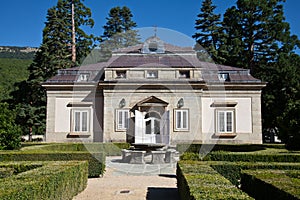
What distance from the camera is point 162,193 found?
31.2 feet

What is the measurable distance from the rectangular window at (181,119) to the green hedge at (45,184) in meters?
15.2

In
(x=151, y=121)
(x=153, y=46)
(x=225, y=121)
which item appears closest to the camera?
(x=151, y=121)

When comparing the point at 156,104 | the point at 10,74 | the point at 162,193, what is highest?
the point at 10,74

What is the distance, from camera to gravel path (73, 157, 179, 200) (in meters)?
8.94

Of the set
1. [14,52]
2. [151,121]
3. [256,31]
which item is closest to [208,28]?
[256,31]

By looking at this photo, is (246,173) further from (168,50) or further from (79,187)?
(168,50)

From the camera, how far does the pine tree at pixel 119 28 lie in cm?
4584

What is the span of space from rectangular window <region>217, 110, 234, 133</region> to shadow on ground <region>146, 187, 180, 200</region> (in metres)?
15.7

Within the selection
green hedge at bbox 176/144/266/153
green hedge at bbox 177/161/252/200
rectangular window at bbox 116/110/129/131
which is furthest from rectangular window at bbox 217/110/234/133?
green hedge at bbox 177/161/252/200

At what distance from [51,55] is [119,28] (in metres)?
17.2

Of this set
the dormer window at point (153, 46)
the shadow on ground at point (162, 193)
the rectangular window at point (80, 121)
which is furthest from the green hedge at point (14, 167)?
the dormer window at point (153, 46)

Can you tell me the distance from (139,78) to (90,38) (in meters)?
16.6

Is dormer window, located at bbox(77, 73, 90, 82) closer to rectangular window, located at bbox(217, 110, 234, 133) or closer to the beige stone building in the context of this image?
the beige stone building

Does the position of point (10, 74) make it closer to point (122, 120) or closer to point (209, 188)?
point (122, 120)
